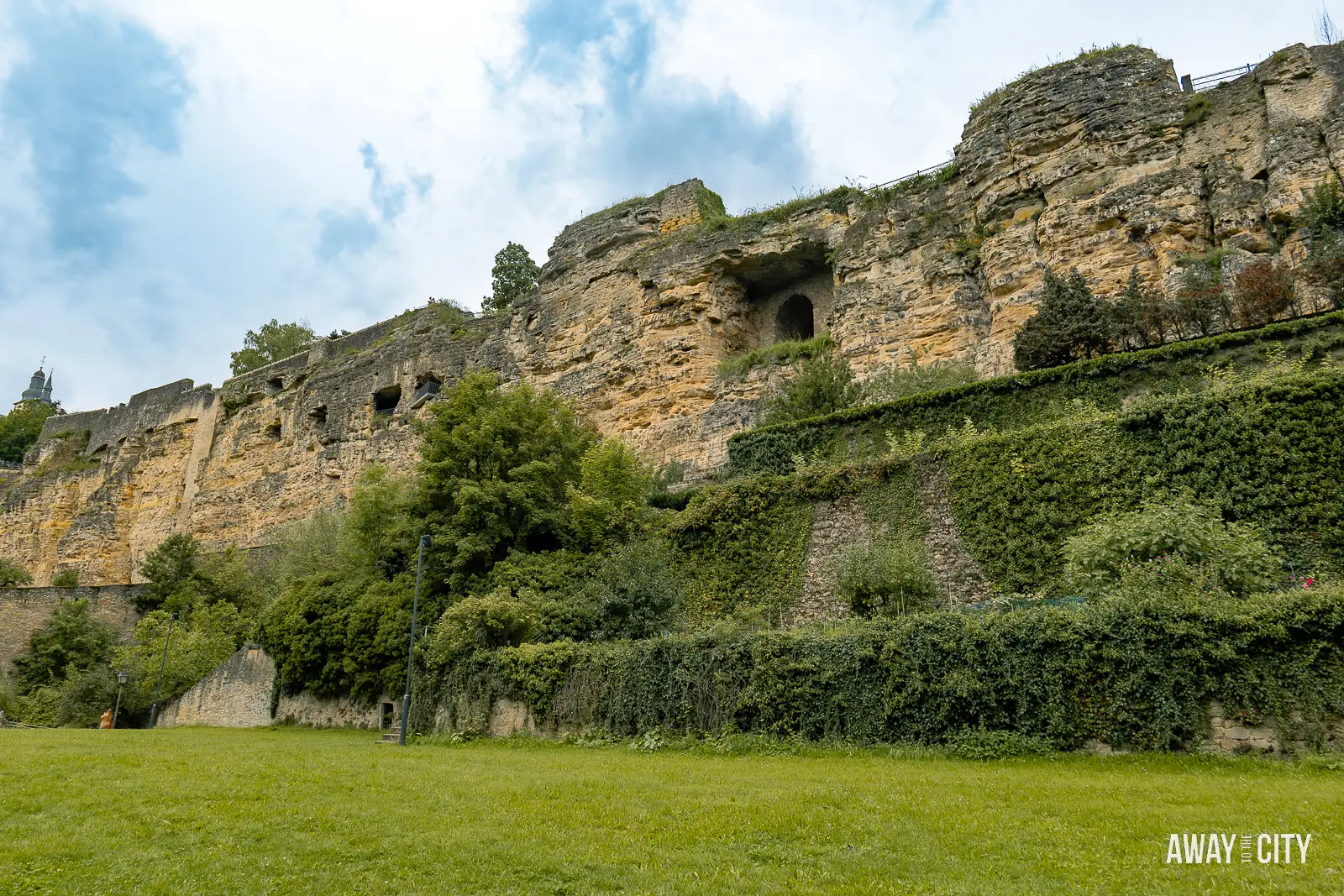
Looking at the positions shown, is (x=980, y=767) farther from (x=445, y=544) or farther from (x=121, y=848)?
(x=445, y=544)

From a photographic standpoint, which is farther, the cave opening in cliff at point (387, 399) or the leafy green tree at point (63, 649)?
the cave opening in cliff at point (387, 399)

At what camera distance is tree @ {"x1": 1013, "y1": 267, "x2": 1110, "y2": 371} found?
560 inches

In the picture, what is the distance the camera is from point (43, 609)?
88.1 feet

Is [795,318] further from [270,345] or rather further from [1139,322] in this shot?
[270,345]

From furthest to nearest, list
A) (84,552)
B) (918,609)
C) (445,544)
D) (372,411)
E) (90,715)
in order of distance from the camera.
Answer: (84,552)
(372,411)
(90,715)
(445,544)
(918,609)

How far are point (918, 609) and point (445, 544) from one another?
956cm

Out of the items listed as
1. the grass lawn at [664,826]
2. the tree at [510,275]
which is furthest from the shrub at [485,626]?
the tree at [510,275]

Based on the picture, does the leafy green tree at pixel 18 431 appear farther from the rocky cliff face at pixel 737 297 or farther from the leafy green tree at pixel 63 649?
the leafy green tree at pixel 63 649

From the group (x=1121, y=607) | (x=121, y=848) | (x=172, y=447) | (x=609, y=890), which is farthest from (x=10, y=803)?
(x=172, y=447)

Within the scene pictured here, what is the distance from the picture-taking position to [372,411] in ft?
102

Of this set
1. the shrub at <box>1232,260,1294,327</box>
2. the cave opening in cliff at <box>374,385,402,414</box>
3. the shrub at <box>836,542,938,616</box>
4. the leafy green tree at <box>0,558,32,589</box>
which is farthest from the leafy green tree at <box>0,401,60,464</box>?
the shrub at <box>1232,260,1294,327</box>

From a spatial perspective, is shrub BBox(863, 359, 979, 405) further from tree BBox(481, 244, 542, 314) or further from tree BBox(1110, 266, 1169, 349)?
tree BBox(481, 244, 542, 314)

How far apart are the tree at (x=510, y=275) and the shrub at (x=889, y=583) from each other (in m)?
27.2

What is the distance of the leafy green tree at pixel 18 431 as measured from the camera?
4897 cm
